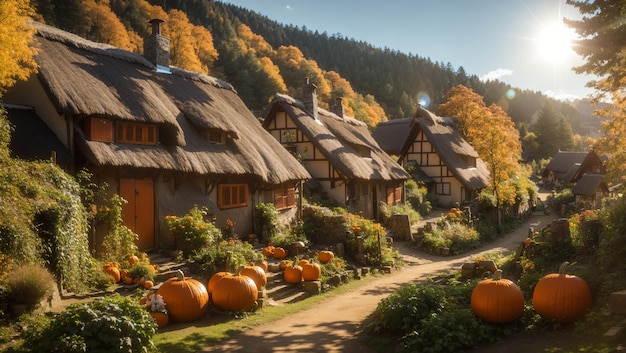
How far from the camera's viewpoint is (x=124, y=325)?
688 centimetres

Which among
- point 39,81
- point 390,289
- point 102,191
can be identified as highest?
point 39,81

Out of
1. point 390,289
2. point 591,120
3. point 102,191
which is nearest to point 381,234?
point 390,289

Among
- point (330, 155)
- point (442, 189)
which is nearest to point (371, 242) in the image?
point (330, 155)

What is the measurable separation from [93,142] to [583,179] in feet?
135

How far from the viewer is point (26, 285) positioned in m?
7.98

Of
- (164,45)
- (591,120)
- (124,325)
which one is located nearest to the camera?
(124,325)

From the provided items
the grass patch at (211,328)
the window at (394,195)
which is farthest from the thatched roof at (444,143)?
the grass patch at (211,328)

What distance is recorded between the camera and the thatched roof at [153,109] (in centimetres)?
1318

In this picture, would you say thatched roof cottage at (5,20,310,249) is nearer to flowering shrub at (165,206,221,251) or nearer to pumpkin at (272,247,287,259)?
flowering shrub at (165,206,221,251)

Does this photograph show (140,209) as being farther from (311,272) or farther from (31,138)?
(311,272)

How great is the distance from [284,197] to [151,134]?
7794 millimetres

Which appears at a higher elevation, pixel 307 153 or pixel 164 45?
pixel 164 45

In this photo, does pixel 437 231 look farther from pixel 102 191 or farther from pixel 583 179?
pixel 583 179

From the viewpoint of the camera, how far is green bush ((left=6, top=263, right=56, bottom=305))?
26.1ft
